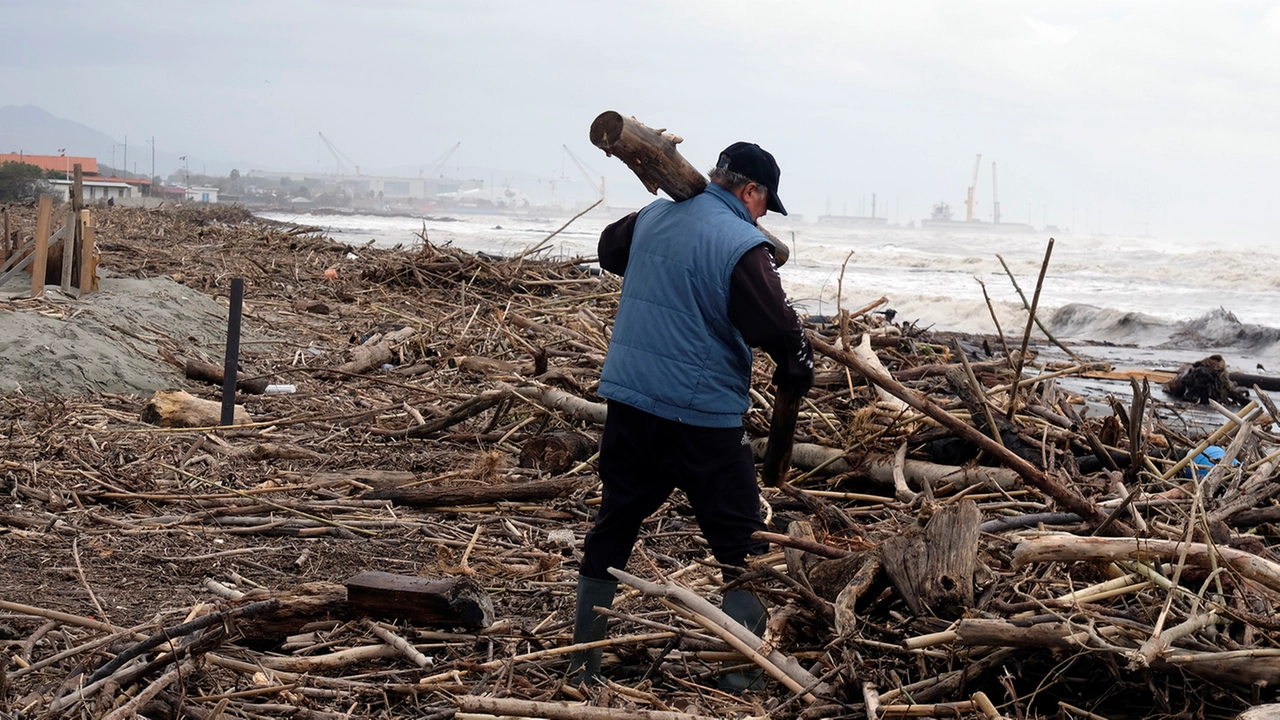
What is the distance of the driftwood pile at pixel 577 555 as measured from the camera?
9.41 feet

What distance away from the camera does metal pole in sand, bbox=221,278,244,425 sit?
6.79 meters

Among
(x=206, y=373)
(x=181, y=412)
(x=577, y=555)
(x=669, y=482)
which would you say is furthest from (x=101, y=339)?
(x=669, y=482)

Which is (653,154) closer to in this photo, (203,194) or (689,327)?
(689,327)

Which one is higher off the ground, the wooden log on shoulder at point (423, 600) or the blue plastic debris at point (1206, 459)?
the blue plastic debris at point (1206, 459)

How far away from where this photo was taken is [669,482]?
3.51m

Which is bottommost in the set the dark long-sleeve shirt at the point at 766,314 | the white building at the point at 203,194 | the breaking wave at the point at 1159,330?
the breaking wave at the point at 1159,330

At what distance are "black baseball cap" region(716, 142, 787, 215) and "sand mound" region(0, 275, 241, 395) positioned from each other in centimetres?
590

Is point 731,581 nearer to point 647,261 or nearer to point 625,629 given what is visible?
point 625,629

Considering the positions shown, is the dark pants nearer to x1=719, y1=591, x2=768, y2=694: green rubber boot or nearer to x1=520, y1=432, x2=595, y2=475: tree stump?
x1=719, y1=591, x2=768, y2=694: green rubber boot

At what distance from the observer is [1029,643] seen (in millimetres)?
2730

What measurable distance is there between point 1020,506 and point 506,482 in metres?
2.71

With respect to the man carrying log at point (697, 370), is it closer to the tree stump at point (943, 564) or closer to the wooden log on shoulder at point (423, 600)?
the wooden log on shoulder at point (423, 600)

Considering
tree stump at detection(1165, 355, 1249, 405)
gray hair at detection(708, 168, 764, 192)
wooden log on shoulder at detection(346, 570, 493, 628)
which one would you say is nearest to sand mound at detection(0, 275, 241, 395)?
wooden log on shoulder at detection(346, 570, 493, 628)

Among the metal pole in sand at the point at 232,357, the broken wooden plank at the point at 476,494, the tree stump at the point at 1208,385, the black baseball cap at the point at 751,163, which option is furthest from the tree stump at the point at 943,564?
the tree stump at the point at 1208,385
